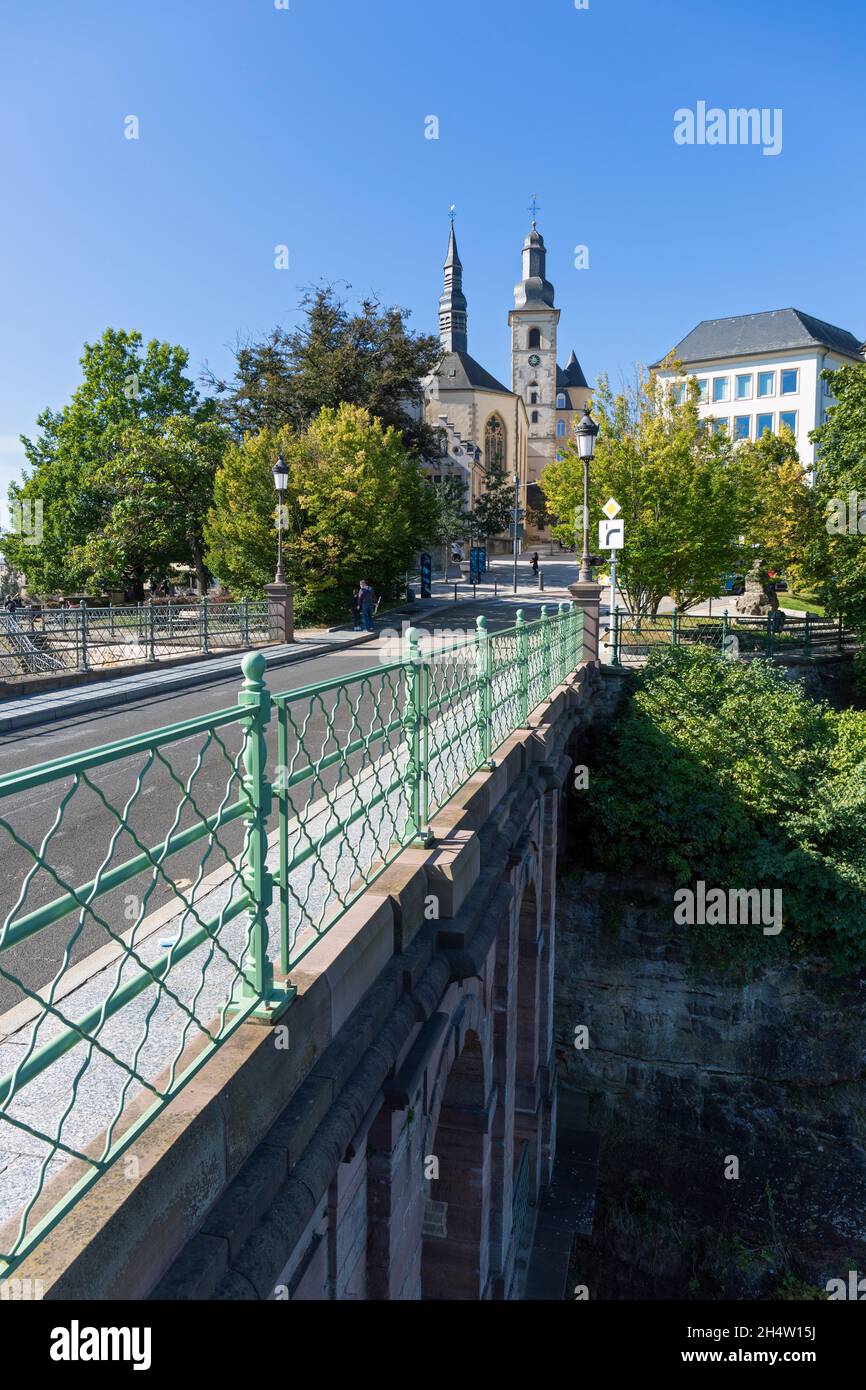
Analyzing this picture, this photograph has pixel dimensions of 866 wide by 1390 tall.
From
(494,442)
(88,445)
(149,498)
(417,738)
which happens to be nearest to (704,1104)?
(417,738)

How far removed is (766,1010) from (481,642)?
38.9 ft

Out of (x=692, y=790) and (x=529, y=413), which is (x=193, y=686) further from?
(x=529, y=413)

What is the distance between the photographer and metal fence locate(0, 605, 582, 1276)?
2.06 m

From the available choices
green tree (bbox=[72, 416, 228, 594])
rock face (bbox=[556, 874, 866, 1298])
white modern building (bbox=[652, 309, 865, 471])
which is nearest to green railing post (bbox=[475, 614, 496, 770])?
rock face (bbox=[556, 874, 866, 1298])

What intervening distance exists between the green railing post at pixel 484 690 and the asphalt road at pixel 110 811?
0.72 meters

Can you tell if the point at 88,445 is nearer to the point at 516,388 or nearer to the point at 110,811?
the point at 110,811

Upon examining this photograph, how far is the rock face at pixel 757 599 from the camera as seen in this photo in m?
30.1

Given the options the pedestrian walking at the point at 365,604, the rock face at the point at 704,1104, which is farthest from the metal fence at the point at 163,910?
the pedestrian walking at the point at 365,604

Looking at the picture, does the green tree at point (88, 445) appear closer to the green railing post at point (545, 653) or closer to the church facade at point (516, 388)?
the green railing post at point (545, 653)

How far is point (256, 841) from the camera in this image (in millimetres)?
2754

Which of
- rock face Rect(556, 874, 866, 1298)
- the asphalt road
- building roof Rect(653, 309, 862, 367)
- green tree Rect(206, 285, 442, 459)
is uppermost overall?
building roof Rect(653, 309, 862, 367)

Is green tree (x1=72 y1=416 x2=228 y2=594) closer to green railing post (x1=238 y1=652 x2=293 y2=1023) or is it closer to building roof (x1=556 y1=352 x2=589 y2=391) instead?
green railing post (x1=238 y1=652 x2=293 y2=1023)

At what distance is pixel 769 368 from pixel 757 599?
100 feet
